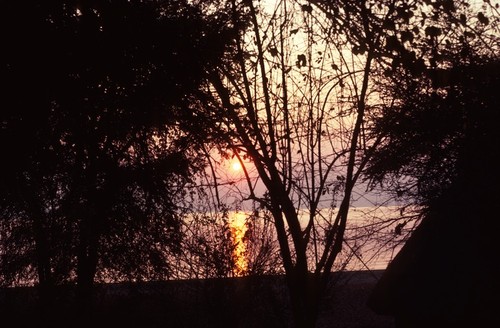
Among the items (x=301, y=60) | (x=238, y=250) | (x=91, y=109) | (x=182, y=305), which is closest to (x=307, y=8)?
(x=301, y=60)

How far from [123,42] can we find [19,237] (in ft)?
21.7

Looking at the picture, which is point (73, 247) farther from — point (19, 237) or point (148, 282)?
point (148, 282)

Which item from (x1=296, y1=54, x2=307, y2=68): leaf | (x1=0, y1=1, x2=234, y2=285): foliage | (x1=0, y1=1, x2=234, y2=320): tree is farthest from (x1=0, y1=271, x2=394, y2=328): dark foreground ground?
(x1=296, y1=54, x2=307, y2=68): leaf

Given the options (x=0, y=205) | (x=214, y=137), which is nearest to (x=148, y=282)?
(x=0, y=205)

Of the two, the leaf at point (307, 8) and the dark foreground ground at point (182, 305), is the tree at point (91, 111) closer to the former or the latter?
the leaf at point (307, 8)

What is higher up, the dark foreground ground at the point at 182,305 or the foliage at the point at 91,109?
the foliage at the point at 91,109

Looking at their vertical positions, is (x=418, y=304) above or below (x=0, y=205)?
below

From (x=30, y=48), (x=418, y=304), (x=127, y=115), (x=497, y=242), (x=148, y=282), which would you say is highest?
(x=30, y=48)

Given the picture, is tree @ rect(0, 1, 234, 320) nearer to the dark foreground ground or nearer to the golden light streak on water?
the golden light streak on water

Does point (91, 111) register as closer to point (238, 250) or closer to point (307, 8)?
point (307, 8)

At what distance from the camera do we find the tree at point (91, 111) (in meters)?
12.8

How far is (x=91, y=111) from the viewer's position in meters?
13.1

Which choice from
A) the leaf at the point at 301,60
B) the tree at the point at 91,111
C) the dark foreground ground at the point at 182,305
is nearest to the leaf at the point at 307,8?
the leaf at the point at 301,60

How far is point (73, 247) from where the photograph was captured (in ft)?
52.5
